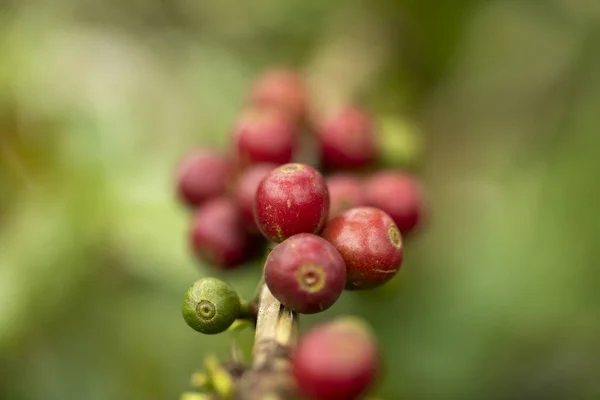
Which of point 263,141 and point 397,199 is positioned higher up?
point 263,141

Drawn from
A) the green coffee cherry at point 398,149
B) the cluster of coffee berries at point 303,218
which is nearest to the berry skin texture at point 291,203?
the cluster of coffee berries at point 303,218

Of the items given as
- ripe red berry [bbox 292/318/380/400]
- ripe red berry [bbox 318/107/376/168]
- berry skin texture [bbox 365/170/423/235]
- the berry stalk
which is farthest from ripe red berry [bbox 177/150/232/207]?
ripe red berry [bbox 292/318/380/400]

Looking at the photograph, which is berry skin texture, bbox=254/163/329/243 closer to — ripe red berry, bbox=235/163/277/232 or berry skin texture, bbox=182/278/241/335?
berry skin texture, bbox=182/278/241/335

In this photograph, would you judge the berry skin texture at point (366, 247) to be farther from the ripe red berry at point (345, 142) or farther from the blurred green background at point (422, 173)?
the blurred green background at point (422, 173)

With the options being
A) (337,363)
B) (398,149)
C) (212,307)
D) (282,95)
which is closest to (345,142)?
(398,149)

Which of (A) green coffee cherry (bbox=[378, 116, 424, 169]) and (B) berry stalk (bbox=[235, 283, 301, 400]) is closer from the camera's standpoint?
(B) berry stalk (bbox=[235, 283, 301, 400])

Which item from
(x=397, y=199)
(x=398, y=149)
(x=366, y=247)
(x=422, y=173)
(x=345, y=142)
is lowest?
(x=366, y=247)

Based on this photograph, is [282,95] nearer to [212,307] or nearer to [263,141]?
[263,141]
